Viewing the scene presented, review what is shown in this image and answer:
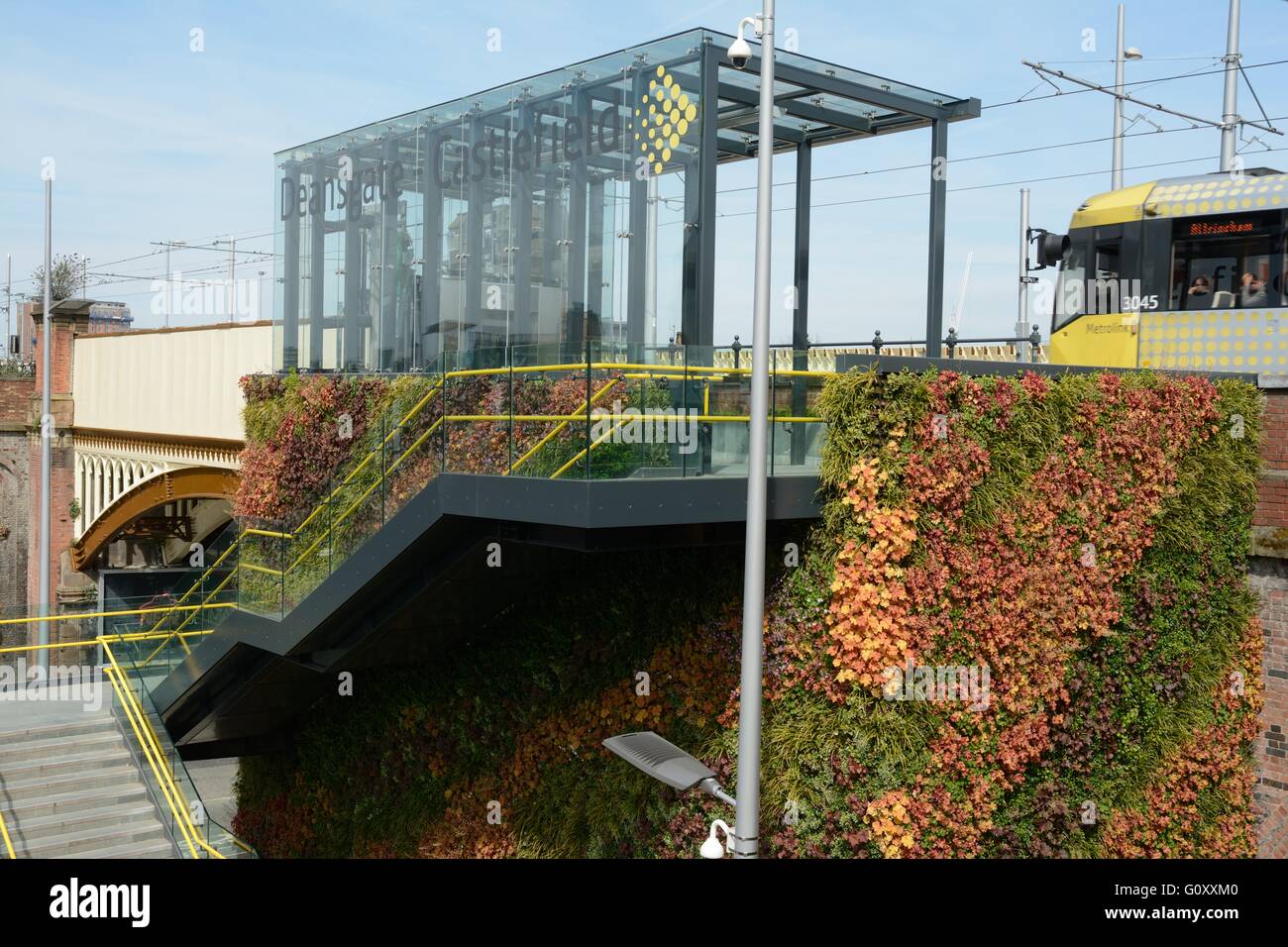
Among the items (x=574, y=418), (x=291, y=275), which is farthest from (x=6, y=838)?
(x=291, y=275)

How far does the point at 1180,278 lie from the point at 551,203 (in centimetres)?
833

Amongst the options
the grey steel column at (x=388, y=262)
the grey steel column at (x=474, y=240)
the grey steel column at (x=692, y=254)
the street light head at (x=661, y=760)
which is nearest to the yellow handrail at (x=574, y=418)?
the street light head at (x=661, y=760)

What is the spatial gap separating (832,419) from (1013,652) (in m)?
3.05

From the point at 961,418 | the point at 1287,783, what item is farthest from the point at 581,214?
the point at 1287,783

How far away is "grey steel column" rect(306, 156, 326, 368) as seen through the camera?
2017cm

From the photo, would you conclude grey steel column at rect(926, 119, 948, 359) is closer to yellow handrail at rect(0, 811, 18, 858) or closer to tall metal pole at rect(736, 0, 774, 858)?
tall metal pole at rect(736, 0, 774, 858)

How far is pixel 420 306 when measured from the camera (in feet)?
60.3

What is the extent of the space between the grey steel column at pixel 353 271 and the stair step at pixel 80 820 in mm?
7589

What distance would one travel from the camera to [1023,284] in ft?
86.5

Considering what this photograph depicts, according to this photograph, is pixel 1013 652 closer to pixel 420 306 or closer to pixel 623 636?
pixel 623 636

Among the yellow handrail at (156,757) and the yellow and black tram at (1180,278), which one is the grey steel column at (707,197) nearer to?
the yellow and black tram at (1180,278)

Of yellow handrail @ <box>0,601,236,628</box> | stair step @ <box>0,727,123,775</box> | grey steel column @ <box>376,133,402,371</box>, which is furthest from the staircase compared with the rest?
grey steel column @ <box>376,133,402,371</box>
